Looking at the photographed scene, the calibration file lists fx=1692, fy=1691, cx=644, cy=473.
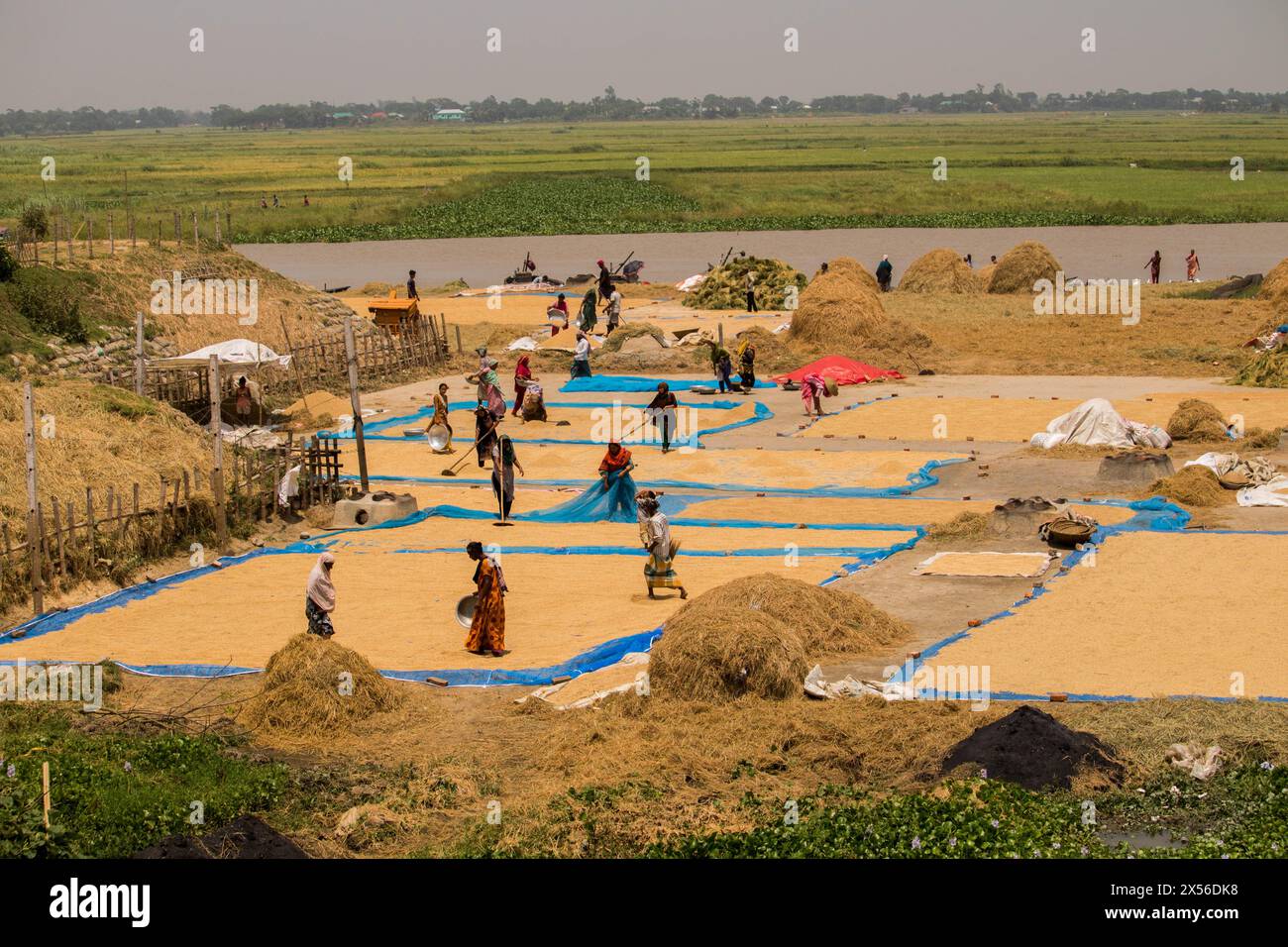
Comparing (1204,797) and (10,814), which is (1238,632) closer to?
(1204,797)

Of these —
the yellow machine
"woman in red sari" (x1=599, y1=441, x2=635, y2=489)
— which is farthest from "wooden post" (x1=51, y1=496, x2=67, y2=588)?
the yellow machine

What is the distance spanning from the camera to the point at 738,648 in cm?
1353

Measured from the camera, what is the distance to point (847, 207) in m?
85.4

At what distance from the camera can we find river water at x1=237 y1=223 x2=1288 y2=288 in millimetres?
57531

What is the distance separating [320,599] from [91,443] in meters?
7.15

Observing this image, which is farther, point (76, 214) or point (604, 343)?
point (76, 214)

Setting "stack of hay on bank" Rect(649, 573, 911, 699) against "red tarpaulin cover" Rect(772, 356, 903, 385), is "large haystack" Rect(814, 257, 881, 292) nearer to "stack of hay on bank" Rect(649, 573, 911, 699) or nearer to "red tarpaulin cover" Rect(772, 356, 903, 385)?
"red tarpaulin cover" Rect(772, 356, 903, 385)

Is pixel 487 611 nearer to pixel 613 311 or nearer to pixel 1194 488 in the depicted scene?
pixel 1194 488

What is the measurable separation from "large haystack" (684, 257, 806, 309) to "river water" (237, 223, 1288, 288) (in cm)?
1074

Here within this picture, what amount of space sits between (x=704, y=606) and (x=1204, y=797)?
4777mm

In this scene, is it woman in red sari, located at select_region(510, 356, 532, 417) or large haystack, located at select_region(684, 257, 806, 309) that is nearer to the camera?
woman in red sari, located at select_region(510, 356, 532, 417)

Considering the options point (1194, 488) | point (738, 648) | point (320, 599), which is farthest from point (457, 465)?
point (738, 648)

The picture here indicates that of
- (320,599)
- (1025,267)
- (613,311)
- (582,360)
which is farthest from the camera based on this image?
(1025,267)
